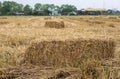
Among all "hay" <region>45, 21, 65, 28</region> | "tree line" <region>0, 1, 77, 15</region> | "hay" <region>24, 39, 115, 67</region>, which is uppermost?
"hay" <region>24, 39, 115, 67</region>

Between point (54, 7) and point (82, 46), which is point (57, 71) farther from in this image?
point (54, 7)

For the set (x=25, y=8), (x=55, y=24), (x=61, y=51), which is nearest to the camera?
(x=61, y=51)

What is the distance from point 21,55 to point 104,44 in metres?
1.61

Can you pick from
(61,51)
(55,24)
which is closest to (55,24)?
(55,24)

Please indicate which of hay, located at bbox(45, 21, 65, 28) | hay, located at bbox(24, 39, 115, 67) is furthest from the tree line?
hay, located at bbox(24, 39, 115, 67)

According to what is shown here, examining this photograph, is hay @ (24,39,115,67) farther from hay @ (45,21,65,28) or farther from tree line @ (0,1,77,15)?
tree line @ (0,1,77,15)

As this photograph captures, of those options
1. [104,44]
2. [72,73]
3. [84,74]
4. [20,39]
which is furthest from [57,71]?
[20,39]

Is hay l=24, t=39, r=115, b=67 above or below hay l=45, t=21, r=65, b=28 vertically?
above

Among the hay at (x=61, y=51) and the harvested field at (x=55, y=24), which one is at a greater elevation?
the hay at (x=61, y=51)

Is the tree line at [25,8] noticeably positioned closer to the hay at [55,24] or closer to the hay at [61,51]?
the hay at [55,24]

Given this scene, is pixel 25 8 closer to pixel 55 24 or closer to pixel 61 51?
pixel 55 24

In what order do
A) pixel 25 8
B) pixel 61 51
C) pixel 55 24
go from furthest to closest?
pixel 25 8 → pixel 55 24 → pixel 61 51

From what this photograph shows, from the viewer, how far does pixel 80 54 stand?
702 centimetres

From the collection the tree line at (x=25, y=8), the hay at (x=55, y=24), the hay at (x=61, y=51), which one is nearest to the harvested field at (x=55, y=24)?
the hay at (x=55, y=24)
